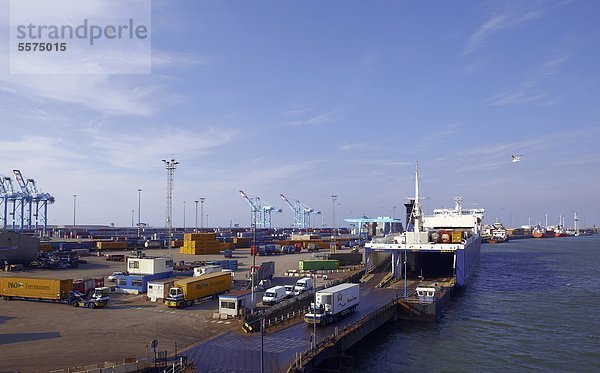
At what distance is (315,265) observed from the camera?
6881 centimetres

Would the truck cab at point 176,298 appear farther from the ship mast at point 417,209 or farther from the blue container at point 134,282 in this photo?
the ship mast at point 417,209

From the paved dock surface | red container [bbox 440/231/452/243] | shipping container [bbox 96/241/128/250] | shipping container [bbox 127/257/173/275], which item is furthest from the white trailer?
shipping container [bbox 96/241/128/250]

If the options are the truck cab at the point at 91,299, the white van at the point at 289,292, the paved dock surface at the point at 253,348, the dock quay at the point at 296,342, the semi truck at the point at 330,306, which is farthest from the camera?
the white van at the point at 289,292

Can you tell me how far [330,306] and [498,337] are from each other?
48.7 feet

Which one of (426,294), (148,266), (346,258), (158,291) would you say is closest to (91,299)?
(158,291)

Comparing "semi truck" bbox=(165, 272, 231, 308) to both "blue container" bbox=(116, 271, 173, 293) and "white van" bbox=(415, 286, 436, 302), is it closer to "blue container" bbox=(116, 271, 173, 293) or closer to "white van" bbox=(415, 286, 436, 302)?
"blue container" bbox=(116, 271, 173, 293)

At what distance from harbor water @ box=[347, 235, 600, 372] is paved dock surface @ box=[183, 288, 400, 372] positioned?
4113 mm

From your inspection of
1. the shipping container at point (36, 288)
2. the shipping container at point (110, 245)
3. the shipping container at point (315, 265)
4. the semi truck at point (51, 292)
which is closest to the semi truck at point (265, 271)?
the shipping container at point (315, 265)

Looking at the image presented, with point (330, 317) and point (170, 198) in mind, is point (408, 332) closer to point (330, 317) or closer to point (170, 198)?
point (330, 317)

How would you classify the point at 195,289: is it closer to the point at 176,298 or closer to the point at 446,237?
the point at 176,298

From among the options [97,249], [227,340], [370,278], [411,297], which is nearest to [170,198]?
[97,249]

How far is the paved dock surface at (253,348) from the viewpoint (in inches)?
984

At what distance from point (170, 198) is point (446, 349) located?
212ft

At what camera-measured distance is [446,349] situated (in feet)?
113
